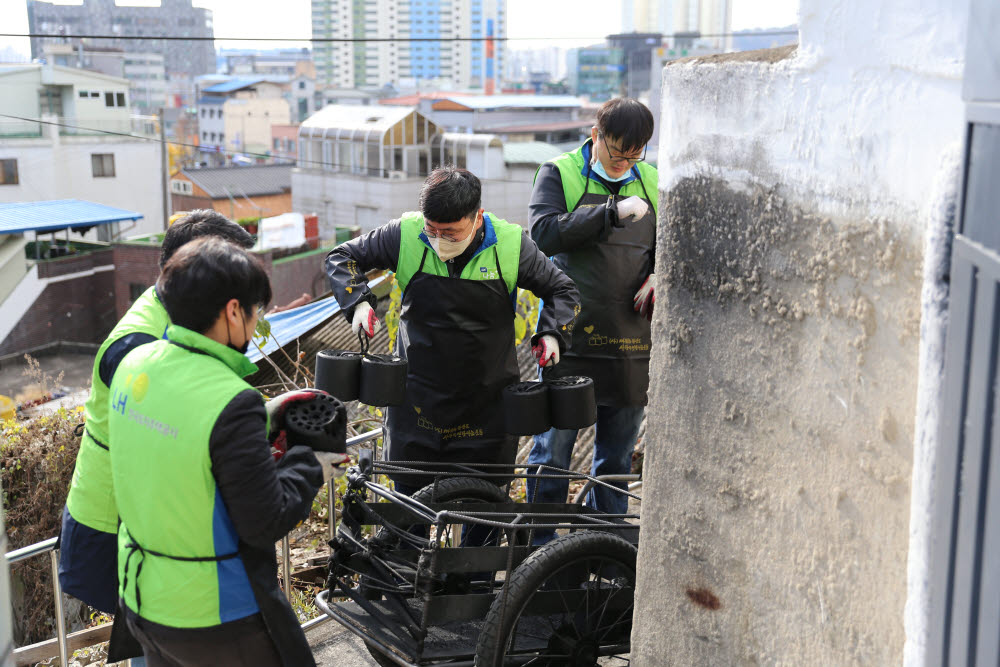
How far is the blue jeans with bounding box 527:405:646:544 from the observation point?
12.2 feet

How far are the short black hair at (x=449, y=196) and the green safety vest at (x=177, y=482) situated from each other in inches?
47.2

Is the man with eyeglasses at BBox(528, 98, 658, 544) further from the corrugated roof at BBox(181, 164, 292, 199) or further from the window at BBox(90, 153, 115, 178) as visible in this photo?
the corrugated roof at BBox(181, 164, 292, 199)

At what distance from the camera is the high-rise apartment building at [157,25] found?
5098 inches

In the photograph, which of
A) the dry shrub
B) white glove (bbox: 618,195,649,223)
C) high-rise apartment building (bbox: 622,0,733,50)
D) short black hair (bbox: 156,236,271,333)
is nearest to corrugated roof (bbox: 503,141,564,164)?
the dry shrub

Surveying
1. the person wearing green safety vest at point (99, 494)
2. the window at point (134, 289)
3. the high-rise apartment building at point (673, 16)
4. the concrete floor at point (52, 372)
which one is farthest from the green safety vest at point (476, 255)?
the high-rise apartment building at point (673, 16)

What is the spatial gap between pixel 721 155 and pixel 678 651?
45.3 inches

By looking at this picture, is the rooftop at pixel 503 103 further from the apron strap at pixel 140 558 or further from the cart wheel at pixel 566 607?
the apron strap at pixel 140 558

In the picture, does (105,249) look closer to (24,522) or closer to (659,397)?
(24,522)

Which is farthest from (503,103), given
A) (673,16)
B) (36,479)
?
(673,16)

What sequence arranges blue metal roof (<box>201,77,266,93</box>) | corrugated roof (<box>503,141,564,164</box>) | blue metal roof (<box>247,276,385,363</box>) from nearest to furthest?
blue metal roof (<box>247,276,385,363</box>) → corrugated roof (<box>503,141,564,164</box>) → blue metal roof (<box>201,77,266,93</box>)

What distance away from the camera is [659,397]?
2.32 m

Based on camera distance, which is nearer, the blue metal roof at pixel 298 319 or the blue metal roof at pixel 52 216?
the blue metal roof at pixel 298 319

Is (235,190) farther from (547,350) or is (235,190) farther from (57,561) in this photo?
(57,561)

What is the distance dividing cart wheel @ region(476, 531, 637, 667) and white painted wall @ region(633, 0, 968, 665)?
0.99ft
